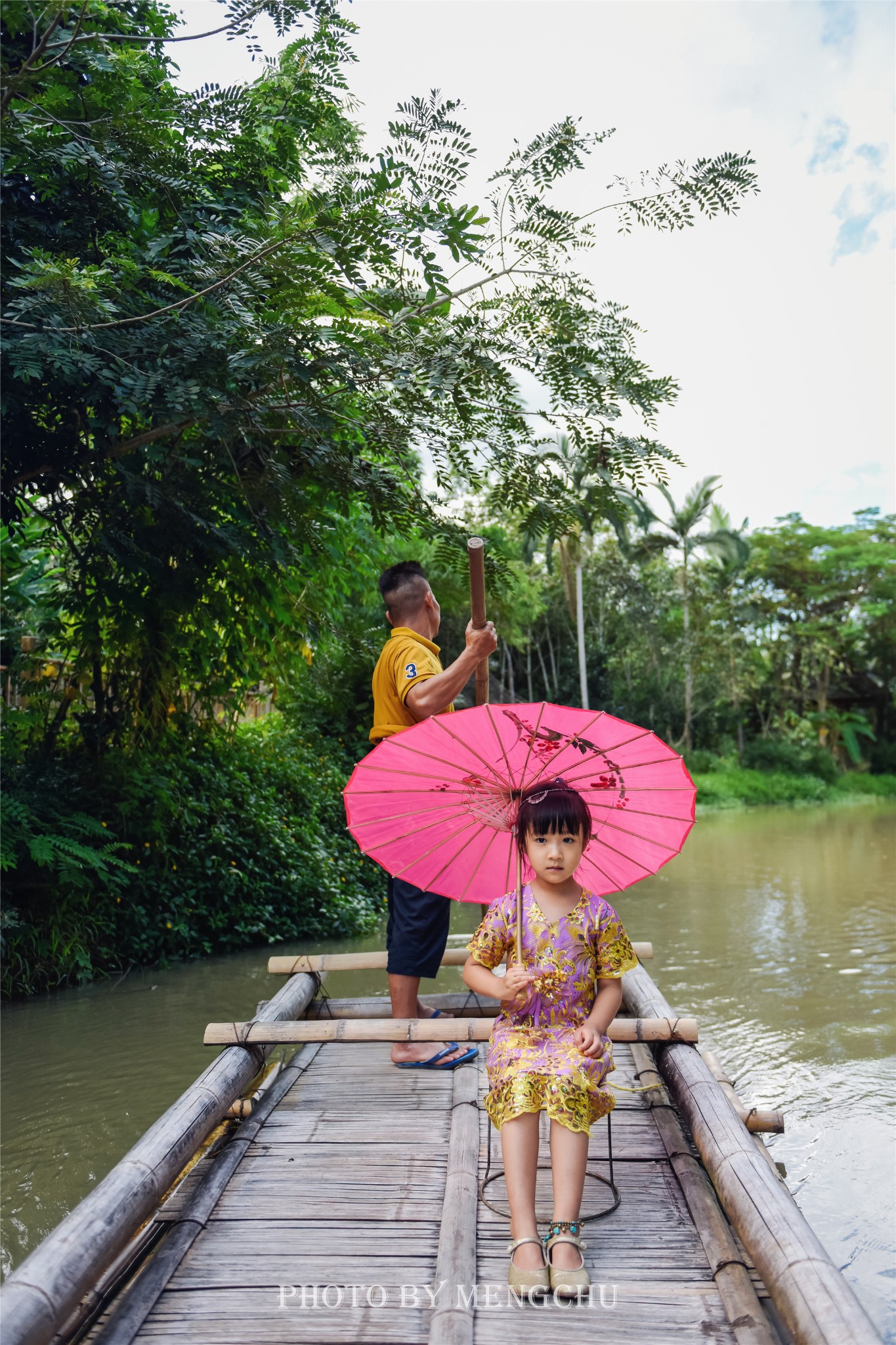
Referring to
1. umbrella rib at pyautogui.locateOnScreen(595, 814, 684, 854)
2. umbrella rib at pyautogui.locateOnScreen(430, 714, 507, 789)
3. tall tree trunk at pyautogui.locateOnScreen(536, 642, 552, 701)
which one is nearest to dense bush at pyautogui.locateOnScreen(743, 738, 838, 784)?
tall tree trunk at pyautogui.locateOnScreen(536, 642, 552, 701)

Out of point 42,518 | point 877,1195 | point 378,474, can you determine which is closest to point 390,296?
point 378,474

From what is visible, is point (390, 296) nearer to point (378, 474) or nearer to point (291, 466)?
point (378, 474)

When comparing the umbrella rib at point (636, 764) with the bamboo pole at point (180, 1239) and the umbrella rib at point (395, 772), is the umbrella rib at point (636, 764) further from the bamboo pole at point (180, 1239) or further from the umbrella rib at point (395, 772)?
the bamboo pole at point (180, 1239)

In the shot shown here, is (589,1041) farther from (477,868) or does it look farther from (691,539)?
(691,539)

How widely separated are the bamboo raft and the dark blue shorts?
1.32ft

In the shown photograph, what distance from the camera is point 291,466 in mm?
5504

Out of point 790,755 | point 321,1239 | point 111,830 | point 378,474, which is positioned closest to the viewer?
point 321,1239

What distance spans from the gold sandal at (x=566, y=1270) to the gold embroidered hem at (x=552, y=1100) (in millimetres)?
200

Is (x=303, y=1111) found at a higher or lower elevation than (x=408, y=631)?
lower

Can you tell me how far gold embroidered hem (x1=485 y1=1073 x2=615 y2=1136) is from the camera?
234 cm

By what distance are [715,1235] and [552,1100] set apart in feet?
1.63

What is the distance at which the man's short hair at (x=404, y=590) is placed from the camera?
3801 mm

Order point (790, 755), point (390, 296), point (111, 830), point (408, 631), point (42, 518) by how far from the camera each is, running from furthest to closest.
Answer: point (790, 755) → point (111, 830) → point (42, 518) → point (390, 296) → point (408, 631)

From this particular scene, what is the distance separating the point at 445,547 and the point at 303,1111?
2.94 m
